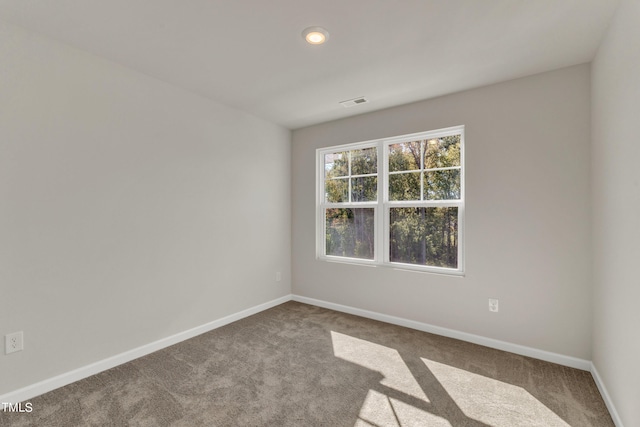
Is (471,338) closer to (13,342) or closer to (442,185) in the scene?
(442,185)

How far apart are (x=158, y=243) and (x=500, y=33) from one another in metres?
3.17

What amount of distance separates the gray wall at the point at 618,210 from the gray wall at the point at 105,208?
3253 mm

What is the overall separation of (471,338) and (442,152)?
1.87 meters

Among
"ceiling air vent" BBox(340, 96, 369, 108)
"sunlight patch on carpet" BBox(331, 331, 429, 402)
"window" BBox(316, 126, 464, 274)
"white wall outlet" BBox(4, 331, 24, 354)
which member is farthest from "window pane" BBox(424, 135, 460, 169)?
"white wall outlet" BBox(4, 331, 24, 354)

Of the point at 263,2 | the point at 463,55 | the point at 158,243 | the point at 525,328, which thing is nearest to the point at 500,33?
the point at 463,55

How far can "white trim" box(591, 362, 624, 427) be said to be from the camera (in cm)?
179

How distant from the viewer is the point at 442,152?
324 cm

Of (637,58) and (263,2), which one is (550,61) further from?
(263,2)

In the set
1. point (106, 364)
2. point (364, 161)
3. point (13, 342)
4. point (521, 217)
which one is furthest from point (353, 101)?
point (13, 342)

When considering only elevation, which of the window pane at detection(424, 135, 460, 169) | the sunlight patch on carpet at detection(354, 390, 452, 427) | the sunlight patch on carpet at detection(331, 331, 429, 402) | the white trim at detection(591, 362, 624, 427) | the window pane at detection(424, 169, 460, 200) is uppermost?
the window pane at detection(424, 135, 460, 169)

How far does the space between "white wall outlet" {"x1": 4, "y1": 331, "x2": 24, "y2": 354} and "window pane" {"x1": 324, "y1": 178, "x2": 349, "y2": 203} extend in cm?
316

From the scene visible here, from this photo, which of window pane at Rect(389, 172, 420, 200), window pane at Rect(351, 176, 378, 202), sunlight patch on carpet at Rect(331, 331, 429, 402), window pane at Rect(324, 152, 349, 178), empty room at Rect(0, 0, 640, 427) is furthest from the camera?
window pane at Rect(324, 152, 349, 178)

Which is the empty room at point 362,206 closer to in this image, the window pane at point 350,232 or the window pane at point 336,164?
the window pane at point 350,232

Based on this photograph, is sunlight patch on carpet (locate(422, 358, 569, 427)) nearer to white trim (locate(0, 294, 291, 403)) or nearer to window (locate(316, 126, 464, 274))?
window (locate(316, 126, 464, 274))
